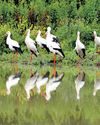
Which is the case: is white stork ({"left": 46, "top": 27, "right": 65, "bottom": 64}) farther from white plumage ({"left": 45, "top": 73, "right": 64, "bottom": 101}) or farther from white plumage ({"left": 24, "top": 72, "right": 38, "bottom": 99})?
white plumage ({"left": 45, "top": 73, "right": 64, "bottom": 101})

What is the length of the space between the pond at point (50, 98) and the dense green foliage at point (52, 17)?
20.8 feet

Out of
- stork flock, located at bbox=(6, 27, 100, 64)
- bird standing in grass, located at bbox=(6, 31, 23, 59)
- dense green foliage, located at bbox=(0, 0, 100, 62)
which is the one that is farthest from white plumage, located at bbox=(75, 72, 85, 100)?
dense green foliage, located at bbox=(0, 0, 100, 62)

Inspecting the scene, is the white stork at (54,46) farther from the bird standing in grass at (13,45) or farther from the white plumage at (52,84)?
the white plumage at (52,84)

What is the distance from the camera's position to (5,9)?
86.7 feet

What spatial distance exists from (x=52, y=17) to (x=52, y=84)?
41.3 ft

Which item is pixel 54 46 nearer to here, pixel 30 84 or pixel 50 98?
pixel 30 84

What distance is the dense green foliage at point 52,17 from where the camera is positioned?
24.8 m

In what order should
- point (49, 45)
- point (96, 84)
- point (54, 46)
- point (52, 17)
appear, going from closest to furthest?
point (96, 84) → point (54, 46) → point (49, 45) → point (52, 17)

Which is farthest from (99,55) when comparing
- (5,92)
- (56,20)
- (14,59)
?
(5,92)

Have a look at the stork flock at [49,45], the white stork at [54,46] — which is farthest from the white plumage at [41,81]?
the stork flock at [49,45]

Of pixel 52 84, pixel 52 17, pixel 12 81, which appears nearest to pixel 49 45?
pixel 52 17

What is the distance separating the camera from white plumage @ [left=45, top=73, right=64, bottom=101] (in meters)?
12.3

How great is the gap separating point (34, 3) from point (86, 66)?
7.12 metres

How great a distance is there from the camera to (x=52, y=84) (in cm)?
1434
